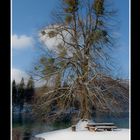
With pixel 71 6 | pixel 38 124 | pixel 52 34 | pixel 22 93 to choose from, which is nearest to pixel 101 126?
pixel 38 124

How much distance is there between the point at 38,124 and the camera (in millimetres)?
2021

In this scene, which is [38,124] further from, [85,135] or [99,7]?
[99,7]

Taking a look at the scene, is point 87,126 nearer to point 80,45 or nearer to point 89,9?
point 80,45

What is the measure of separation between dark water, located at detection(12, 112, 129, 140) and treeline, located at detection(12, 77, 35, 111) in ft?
0.21

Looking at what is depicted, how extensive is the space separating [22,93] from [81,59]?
36 cm

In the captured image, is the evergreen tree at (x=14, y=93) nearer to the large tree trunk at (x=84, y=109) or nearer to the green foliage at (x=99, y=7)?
the large tree trunk at (x=84, y=109)

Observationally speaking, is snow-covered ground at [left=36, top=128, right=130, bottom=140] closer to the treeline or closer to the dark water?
the dark water

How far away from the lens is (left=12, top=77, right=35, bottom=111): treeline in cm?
199

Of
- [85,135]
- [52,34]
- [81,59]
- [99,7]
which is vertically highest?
[99,7]

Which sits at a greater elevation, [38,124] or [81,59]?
[81,59]

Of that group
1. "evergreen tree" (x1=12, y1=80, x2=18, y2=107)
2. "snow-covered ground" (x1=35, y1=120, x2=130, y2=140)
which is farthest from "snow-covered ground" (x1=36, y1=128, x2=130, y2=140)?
"evergreen tree" (x1=12, y1=80, x2=18, y2=107)

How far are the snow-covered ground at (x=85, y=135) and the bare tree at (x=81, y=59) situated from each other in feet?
0.35

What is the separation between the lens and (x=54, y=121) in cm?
204

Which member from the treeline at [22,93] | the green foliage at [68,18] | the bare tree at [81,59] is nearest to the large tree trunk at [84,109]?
the bare tree at [81,59]
